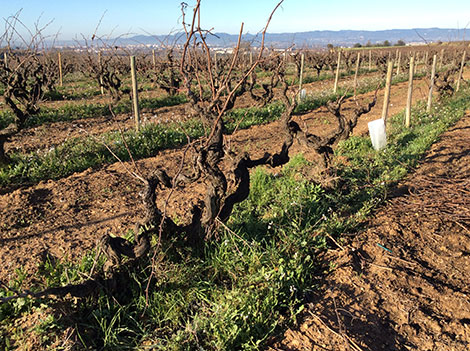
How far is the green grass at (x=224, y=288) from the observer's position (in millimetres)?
2576

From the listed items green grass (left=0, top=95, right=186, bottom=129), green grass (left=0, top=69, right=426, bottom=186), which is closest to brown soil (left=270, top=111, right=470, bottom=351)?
green grass (left=0, top=69, right=426, bottom=186)

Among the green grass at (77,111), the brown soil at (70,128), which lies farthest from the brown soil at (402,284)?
the green grass at (77,111)

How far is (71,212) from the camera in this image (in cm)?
491

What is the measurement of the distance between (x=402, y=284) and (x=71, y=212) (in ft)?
13.5

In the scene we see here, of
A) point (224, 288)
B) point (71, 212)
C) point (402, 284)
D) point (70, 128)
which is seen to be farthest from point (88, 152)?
point (402, 284)

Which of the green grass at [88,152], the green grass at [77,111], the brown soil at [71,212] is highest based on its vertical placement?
the green grass at [77,111]

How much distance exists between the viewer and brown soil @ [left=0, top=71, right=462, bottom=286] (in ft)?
12.9

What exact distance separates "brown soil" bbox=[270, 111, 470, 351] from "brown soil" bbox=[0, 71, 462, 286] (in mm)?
1913

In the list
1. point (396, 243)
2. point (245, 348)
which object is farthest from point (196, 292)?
point (396, 243)

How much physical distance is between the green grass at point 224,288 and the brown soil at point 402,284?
0.20 m

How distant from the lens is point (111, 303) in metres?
2.84

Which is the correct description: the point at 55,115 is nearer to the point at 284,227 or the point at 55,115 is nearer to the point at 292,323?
the point at 284,227

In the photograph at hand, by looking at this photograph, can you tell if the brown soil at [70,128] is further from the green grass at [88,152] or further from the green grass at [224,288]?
the green grass at [224,288]

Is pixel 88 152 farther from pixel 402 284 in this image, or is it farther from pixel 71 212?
pixel 402 284
